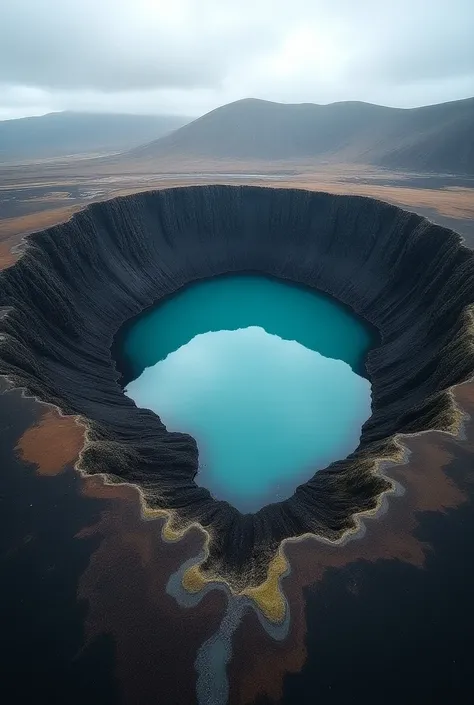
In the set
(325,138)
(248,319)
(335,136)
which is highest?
(335,136)

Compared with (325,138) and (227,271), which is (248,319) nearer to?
(227,271)

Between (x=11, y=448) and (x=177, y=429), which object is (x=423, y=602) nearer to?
(x=11, y=448)

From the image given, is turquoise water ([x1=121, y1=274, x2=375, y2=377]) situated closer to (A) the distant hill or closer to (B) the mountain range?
(B) the mountain range

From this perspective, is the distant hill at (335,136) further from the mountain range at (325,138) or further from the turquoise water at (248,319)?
the turquoise water at (248,319)

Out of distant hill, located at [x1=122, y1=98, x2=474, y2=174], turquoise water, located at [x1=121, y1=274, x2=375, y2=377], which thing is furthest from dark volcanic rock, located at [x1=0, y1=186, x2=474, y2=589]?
distant hill, located at [x1=122, y1=98, x2=474, y2=174]

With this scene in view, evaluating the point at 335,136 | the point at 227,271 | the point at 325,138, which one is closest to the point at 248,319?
the point at 227,271

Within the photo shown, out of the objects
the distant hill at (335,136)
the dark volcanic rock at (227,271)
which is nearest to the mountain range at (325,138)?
the distant hill at (335,136)

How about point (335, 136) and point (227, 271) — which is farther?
point (335, 136)

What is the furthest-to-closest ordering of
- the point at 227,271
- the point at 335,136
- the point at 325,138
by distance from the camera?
the point at 325,138 < the point at 335,136 < the point at 227,271

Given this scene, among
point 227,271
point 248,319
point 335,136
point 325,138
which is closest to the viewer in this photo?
point 248,319
